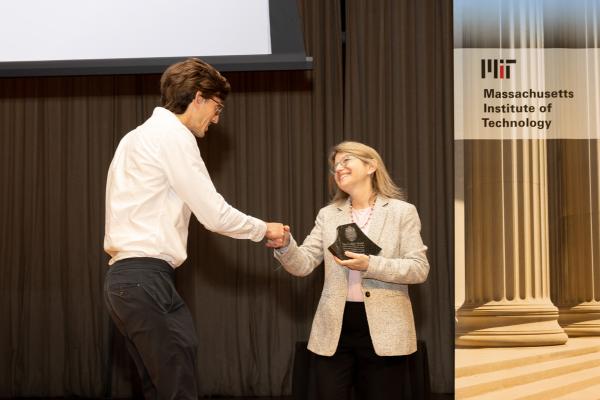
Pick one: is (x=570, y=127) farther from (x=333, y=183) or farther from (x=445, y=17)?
(x=333, y=183)

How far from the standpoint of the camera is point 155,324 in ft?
7.49

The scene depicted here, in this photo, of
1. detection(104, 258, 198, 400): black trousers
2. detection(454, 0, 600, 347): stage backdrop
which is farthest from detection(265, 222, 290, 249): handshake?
detection(454, 0, 600, 347): stage backdrop

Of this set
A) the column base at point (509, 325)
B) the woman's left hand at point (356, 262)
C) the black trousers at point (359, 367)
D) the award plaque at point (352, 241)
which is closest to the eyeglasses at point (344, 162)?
the award plaque at point (352, 241)

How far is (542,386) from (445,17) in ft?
8.32

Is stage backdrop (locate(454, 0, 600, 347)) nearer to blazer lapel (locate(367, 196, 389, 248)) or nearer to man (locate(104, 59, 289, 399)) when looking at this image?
blazer lapel (locate(367, 196, 389, 248))

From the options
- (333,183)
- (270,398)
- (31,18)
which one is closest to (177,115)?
(333,183)

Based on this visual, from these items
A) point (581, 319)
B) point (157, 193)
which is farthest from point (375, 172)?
point (581, 319)

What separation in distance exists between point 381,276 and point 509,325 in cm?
191

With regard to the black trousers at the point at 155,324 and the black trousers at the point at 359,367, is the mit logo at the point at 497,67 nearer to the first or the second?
the black trousers at the point at 359,367

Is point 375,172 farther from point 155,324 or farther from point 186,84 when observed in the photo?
point 155,324

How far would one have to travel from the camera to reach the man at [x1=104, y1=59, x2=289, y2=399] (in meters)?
2.29

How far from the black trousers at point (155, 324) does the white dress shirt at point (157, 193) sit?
69mm

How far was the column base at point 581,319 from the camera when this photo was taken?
14.7 ft

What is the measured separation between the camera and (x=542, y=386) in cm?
436
